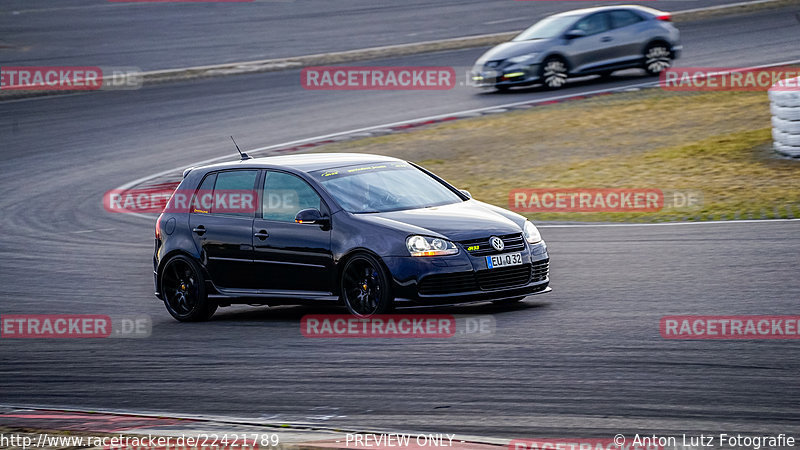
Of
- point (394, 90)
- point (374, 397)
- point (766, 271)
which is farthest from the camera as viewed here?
point (394, 90)

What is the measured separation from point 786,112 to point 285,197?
901 centimetres

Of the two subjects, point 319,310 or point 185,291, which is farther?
point 185,291

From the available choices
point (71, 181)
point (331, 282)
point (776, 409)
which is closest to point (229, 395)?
point (331, 282)

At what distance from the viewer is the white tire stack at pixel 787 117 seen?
17.7m

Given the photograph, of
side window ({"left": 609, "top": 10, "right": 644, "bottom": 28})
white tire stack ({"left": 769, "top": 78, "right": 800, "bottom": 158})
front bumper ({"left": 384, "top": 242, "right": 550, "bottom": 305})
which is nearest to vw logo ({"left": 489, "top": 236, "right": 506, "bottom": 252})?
front bumper ({"left": 384, "top": 242, "right": 550, "bottom": 305})

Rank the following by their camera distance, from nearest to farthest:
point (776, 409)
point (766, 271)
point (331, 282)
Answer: point (776, 409), point (331, 282), point (766, 271)

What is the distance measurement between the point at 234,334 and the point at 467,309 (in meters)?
2.04

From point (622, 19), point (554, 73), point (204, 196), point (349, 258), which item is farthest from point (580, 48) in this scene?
point (349, 258)

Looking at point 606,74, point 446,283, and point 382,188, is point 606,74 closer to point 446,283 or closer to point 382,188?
point 382,188

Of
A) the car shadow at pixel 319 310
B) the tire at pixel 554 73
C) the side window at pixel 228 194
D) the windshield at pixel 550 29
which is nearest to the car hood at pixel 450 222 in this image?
the car shadow at pixel 319 310

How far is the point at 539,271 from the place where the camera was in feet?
35.9

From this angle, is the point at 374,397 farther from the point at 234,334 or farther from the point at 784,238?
the point at 784,238

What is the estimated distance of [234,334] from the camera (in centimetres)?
1125

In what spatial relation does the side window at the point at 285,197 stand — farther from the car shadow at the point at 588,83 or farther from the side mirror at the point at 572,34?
the car shadow at the point at 588,83
